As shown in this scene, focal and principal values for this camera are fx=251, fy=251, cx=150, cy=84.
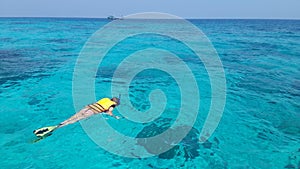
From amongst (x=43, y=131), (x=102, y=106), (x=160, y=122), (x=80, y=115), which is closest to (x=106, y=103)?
(x=102, y=106)

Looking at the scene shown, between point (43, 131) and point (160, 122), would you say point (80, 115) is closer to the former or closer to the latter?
point (43, 131)

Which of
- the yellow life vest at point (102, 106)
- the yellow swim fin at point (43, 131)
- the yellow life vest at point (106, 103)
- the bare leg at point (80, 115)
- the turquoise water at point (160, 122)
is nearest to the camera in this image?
the turquoise water at point (160, 122)

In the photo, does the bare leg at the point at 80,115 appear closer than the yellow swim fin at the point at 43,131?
No

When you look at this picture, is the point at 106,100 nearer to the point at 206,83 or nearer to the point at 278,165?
the point at 278,165

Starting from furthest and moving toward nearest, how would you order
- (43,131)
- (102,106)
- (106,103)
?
1. (106,103)
2. (102,106)
3. (43,131)

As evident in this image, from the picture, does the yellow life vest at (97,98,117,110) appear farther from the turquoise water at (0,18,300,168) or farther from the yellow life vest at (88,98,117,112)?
the turquoise water at (0,18,300,168)

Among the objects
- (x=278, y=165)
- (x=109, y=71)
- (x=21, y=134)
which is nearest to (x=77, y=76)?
(x=109, y=71)

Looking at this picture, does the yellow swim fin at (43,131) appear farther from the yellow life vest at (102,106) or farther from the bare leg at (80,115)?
the yellow life vest at (102,106)

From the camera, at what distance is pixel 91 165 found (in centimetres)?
850

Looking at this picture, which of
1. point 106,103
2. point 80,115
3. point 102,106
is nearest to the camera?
point 80,115

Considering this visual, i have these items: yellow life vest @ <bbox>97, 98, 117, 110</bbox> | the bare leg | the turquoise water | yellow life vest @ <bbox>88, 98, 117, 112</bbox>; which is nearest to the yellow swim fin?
the turquoise water

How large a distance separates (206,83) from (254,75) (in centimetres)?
455

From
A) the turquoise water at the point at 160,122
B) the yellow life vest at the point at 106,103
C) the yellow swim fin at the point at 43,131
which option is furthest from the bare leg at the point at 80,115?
the yellow swim fin at the point at 43,131

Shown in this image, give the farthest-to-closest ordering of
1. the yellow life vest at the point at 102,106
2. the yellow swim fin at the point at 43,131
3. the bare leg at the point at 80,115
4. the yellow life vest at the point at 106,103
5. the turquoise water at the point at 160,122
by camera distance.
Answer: the yellow life vest at the point at 106,103
the yellow life vest at the point at 102,106
the bare leg at the point at 80,115
the yellow swim fin at the point at 43,131
the turquoise water at the point at 160,122
